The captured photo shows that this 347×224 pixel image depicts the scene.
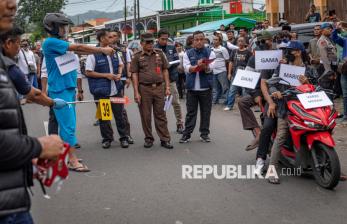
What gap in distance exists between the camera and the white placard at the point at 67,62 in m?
6.70

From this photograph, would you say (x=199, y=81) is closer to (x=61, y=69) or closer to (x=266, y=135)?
(x=266, y=135)

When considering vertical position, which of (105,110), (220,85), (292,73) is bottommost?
(105,110)

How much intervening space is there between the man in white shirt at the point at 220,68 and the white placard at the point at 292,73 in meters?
7.22

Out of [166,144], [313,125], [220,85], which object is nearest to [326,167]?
[313,125]

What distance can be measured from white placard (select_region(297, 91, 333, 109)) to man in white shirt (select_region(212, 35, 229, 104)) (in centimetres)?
755

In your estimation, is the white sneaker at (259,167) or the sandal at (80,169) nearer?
the white sneaker at (259,167)

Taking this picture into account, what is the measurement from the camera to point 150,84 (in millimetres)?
8484

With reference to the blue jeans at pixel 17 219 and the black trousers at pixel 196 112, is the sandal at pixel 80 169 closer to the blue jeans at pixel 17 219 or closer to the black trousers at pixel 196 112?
the black trousers at pixel 196 112

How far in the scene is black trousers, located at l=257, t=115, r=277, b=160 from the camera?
646 cm

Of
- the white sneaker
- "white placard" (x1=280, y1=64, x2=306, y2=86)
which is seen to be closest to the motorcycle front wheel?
the white sneaker

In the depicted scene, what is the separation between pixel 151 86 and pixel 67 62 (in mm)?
2008

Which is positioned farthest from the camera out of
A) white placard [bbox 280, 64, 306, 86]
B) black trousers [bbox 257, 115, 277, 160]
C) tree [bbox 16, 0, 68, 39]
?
tree [bbox 16, 0, 68, 39]

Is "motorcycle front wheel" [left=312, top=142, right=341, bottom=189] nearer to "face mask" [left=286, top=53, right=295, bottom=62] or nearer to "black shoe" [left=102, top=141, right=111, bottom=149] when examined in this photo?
"face mask" [left=286, top=53, right=295, bottom=62]

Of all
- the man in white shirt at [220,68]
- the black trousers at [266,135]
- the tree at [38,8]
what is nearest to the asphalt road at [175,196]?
the black trousers at [266,135]
